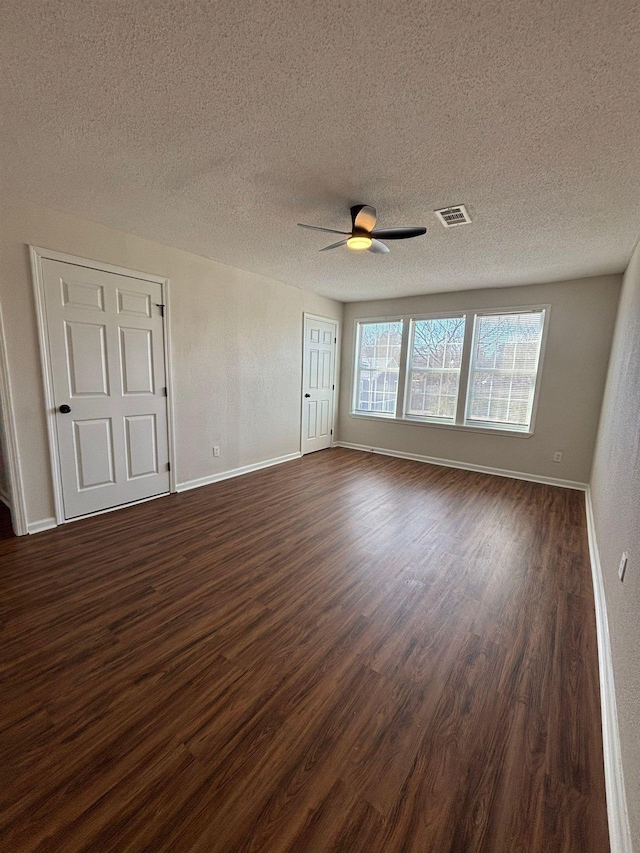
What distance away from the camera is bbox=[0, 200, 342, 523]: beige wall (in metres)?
2.71

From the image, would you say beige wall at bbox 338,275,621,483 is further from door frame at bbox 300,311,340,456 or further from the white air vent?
the white air vent

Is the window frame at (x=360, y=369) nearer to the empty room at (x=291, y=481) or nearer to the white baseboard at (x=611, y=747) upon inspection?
the empty room at (x=291, y=481)

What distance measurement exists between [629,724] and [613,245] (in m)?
3.62

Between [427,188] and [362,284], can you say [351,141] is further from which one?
[362,284]

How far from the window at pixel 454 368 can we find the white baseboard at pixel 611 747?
316 cm

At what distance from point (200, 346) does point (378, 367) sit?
10.2 feet

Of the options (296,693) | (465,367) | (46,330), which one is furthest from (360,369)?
(296,693)

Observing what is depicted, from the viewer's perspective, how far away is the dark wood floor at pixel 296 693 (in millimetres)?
1105

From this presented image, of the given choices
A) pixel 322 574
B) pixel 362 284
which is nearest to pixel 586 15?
pixel 322 574

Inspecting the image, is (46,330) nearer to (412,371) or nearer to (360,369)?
(360,369)

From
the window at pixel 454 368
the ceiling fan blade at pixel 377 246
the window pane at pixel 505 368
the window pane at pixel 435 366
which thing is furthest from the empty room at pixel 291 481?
the window pane at pixel 435 366

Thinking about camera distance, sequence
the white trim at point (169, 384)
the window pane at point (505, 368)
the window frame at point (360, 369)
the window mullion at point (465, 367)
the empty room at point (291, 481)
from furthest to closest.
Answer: the window frame at point (360, 369)
the window mullion at point (465, 367)
the window pane at point (505, 368)
the white trim at point (169, 384)
the empty room at point (291, 481)

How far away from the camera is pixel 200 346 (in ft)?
12.9

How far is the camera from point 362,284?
4.76m
